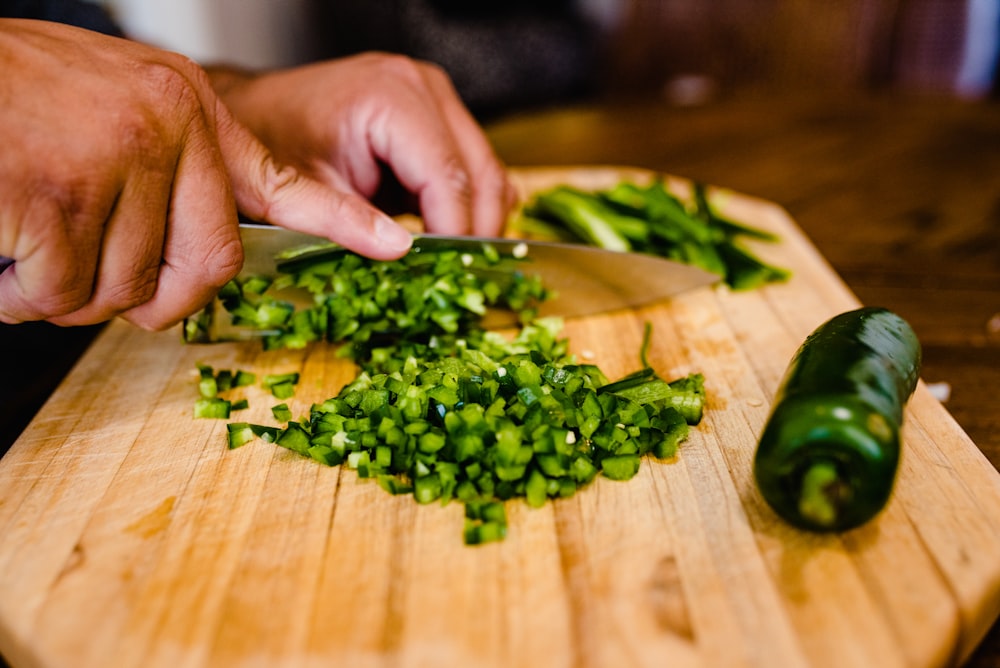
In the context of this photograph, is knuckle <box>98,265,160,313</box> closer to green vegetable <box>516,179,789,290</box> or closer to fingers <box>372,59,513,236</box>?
fingers <box>372,59,513,236</box>

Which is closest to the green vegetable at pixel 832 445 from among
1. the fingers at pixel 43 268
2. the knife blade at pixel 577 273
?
the knife blade at pixel 577 273

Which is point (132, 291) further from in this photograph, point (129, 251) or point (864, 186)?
point (864, 186)

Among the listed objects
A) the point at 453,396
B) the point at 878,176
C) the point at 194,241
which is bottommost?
the point at 878,176

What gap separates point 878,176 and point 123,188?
2.78 metres

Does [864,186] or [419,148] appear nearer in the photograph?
[419,148]

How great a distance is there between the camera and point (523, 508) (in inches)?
47.6

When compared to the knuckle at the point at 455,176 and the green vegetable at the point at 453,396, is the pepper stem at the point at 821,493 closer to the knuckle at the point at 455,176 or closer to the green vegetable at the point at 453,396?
the green vegetable at the point at 453,396

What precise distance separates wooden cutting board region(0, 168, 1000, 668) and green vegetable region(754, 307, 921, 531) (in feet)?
0.25

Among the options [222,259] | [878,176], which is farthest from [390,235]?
[878,176]

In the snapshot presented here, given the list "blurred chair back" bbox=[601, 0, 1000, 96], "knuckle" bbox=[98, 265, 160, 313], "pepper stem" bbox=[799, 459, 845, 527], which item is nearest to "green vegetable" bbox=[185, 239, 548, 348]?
"knuckle" bbox=[98, 265, 160, 313]

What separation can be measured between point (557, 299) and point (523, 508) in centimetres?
73

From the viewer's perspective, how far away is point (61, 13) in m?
2.09

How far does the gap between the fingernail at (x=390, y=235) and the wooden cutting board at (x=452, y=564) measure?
1.42 feet

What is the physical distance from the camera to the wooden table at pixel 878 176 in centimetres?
185
